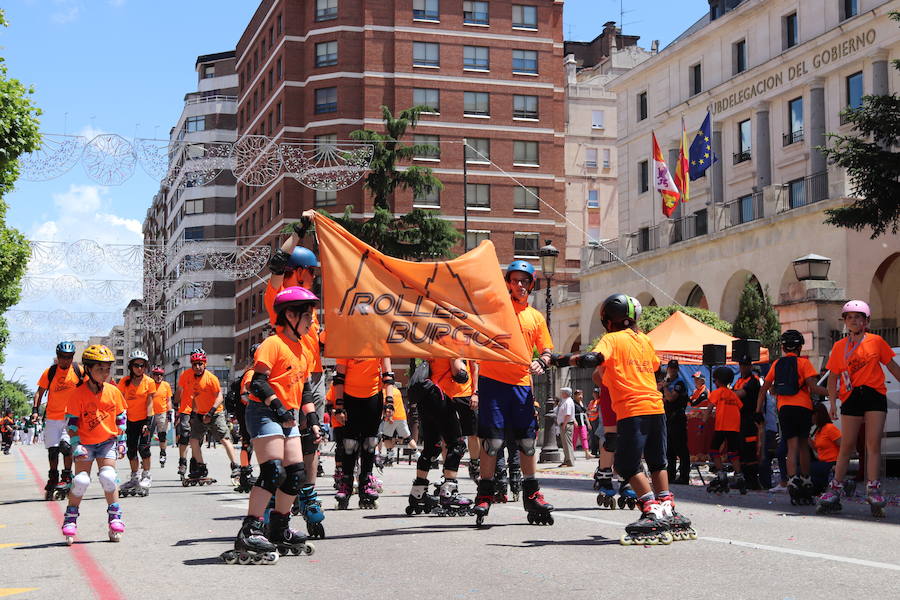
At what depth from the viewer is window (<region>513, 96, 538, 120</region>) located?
7150 cm

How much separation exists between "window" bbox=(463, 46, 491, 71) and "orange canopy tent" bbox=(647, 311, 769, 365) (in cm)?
4839

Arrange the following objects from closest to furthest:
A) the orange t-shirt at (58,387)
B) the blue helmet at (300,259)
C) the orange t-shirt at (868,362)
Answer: the blue helmet at (300,259)
the orange t-shirt at (868,362)
the orange t-shirt at (58,387)

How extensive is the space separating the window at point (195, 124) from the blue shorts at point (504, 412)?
90.3 meters

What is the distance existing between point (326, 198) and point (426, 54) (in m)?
10.3

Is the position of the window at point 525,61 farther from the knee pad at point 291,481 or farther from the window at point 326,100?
the knee pad at point 291,481

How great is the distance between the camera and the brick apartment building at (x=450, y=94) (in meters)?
69.6

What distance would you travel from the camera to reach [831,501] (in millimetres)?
11820

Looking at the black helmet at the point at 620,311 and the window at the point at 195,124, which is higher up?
the window at the point at 195,124

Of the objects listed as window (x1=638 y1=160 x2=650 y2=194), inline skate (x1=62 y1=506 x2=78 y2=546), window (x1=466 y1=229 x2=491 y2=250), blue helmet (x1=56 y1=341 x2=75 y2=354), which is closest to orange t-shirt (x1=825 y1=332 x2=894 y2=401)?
inline skate (x1=62 y1=506 x2=78 y2=546)

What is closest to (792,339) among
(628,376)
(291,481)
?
(628,376)

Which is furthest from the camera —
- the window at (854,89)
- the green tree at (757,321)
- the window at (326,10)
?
the window at (326,10)

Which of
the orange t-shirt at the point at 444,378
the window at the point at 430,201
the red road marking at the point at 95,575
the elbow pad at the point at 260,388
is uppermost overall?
the window at the point at 430,201

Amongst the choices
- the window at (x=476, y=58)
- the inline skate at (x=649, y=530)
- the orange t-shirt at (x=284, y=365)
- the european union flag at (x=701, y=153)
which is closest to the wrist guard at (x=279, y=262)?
the orange t-shirt at (x=284, y=365)

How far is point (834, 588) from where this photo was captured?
6.85m
